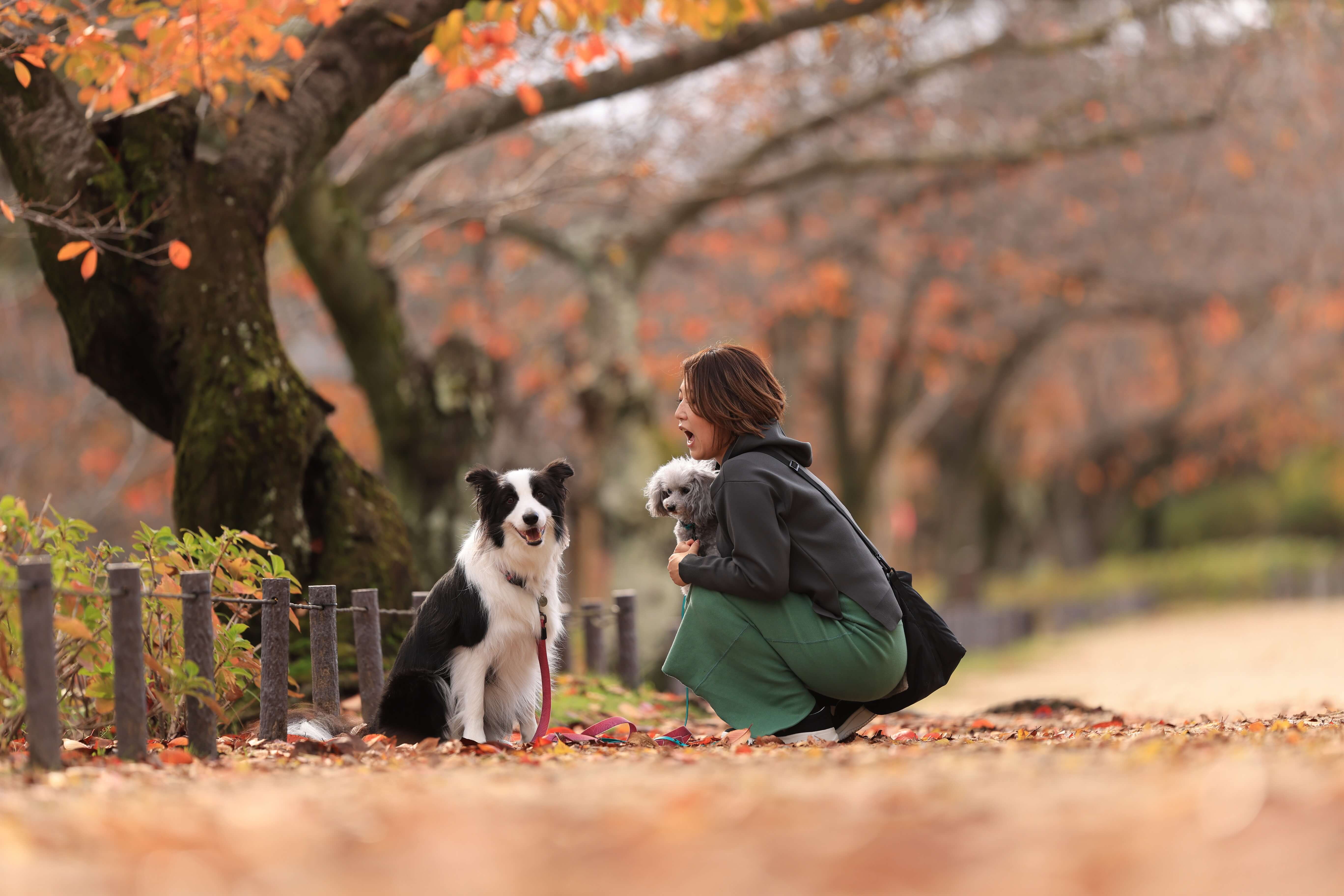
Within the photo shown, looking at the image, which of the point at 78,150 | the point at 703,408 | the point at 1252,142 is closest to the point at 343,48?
the point at 78,150

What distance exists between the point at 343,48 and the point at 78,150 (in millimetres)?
1638

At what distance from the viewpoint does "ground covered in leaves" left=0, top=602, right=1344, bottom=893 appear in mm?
2621

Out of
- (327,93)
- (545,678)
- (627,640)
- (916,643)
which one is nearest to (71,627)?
(545,678)

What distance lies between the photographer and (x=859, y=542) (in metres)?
5.48

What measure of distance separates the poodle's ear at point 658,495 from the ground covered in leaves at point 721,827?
1691mm

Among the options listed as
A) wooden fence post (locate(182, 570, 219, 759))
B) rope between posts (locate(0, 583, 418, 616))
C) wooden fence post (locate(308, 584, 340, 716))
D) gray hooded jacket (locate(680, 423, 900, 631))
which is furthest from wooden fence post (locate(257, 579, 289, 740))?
gray hooded jacket (locate(680, 423, 900, 631))

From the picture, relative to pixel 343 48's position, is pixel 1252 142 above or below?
above

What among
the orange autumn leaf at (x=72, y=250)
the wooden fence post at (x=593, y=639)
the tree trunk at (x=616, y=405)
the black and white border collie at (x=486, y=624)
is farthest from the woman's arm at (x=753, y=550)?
the tree trunk at (x=616, y=405)

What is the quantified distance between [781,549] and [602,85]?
5893mm

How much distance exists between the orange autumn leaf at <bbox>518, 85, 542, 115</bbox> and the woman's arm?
16.0 feet

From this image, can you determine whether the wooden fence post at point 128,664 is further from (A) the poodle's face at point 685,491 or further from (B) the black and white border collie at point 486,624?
(A) the poodle's face at point 685,491

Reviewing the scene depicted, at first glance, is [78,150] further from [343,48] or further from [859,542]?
[859,542]

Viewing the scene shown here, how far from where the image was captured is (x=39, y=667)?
14.4ft

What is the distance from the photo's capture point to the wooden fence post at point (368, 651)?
666 cm
